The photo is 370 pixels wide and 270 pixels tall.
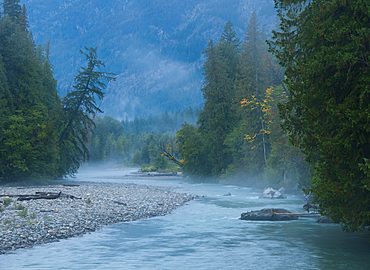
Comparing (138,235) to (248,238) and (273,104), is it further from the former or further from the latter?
(273,104)

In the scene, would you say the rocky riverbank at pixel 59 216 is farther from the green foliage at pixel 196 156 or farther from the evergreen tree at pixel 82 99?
the green foliage at pixel 196 156

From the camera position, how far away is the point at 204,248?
1468 cm

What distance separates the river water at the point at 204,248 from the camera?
1227 cm

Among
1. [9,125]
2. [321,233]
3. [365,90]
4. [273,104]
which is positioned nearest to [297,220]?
[321,233]

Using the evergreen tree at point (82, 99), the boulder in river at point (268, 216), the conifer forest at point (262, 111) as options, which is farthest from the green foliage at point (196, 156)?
the boulder in river at point (268, 216)

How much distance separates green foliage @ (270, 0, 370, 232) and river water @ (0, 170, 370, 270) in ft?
7.76

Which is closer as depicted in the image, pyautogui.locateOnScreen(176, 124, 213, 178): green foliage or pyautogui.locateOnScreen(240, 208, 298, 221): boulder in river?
pyautogui.locateOnScreen(240, 208, 298, 221): boulder in river

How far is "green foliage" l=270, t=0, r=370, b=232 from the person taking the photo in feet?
36.4

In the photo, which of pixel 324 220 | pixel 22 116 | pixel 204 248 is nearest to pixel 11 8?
pixel 22 116

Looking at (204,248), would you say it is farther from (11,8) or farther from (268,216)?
(11,8)

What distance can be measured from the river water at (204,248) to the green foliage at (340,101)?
2.37 metres

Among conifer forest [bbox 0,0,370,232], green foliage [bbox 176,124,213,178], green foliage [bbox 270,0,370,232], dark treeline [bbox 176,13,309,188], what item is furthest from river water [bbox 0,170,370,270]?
green foliage [bbox 176,124,213,178]

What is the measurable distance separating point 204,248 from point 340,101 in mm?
8174

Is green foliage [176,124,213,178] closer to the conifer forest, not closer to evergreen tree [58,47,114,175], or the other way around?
the conifer forest
